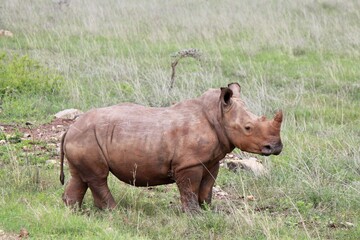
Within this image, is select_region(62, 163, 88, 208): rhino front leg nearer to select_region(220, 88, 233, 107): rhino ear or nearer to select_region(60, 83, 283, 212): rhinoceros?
select_region(60, 83, 283, 212): rhinoceros

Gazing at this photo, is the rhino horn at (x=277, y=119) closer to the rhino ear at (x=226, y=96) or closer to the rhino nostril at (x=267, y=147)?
the rhino nostril at (x=267, y=147)

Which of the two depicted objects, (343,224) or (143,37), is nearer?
(343,224)

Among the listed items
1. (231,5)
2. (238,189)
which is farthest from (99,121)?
(231,5)

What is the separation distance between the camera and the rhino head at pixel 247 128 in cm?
616

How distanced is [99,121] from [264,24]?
11614mm

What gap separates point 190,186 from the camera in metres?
6.32

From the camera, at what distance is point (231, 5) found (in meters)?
21.5

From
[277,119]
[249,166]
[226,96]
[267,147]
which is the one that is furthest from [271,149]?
[249,166]

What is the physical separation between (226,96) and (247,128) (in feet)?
1.12

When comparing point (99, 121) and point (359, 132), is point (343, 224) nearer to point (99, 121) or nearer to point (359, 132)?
point (99, 121)

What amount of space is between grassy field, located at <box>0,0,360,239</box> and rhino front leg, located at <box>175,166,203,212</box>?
0.37 ft

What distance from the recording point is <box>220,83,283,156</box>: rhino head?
6.16 meters

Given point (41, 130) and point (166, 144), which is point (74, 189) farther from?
point (41, 130)

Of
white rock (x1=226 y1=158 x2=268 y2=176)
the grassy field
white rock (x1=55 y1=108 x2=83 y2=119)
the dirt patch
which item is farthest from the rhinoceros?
white rock (x1=55 y1=108 x2=83 y2=119)
